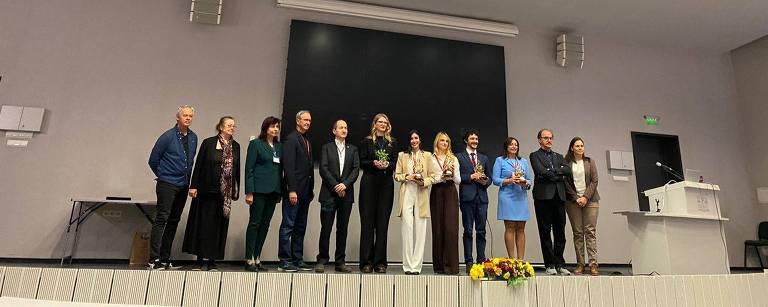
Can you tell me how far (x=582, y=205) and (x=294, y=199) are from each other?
2.71 meters

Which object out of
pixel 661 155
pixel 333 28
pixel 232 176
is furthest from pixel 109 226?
pixel 661 155

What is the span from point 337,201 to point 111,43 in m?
3.46

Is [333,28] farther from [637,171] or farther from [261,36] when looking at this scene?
[637,171]

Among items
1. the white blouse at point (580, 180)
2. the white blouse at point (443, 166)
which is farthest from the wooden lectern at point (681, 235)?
the white blouse at point (443, 166)

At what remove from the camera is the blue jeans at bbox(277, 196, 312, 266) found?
3.58m

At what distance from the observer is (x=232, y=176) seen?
11.9ft

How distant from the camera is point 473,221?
394cm

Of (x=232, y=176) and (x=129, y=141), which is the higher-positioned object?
(x=129, y=141)

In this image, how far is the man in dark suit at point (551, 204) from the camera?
13.2 feet

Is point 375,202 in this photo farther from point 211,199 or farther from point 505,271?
point 211,199

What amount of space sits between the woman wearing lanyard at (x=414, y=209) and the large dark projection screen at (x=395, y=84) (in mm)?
1550

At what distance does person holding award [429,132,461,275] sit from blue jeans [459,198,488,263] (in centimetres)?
20

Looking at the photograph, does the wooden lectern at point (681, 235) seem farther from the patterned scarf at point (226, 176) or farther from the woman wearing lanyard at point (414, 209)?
the patterned scarf at point (226, 176)

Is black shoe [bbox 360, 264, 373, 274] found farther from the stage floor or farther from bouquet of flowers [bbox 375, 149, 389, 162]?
bouquet of flowers [bbox 375, 149, 389, 162]
